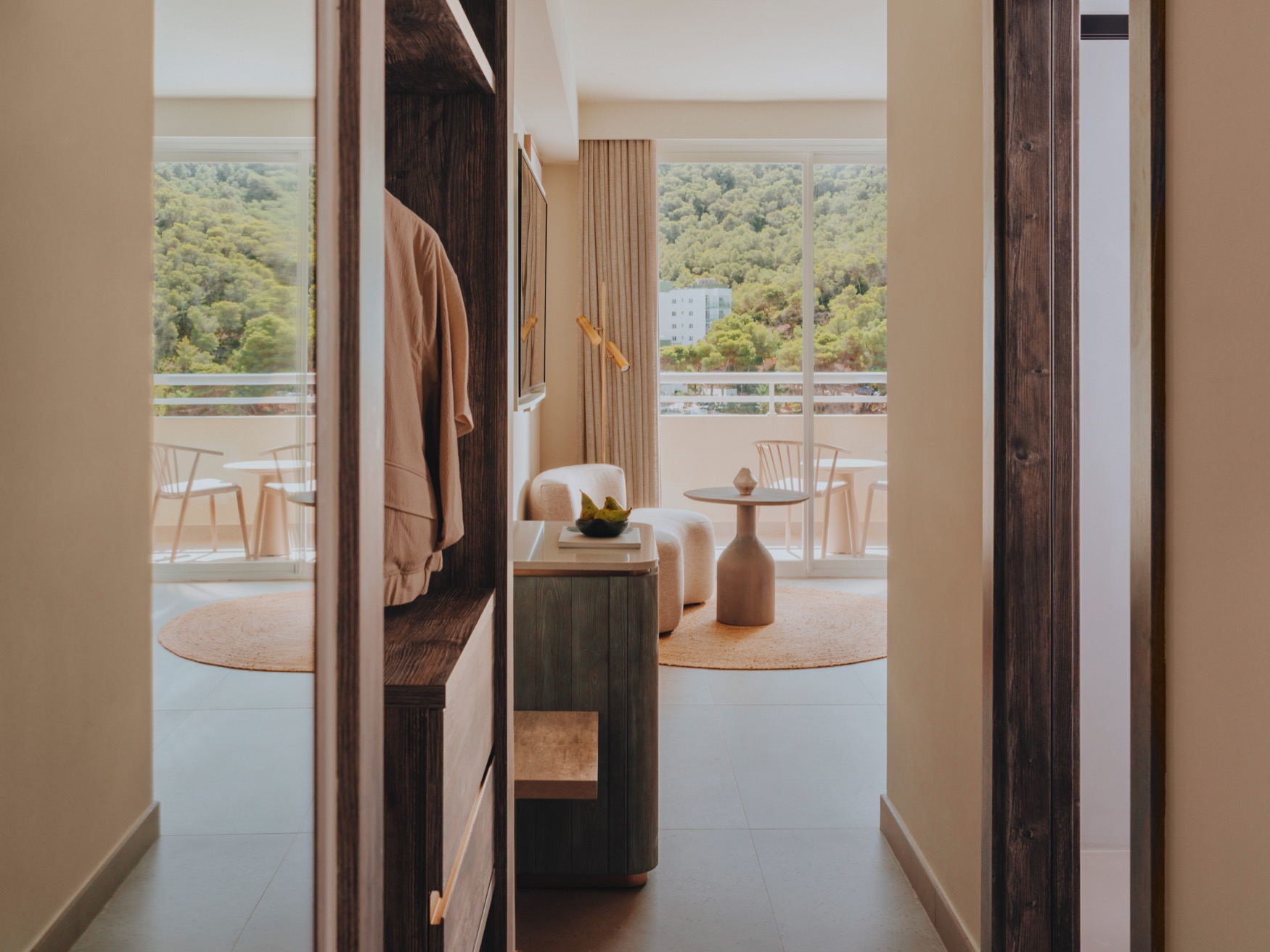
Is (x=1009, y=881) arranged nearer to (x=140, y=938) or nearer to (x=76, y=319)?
(x=140, y=938)

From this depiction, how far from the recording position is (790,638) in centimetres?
451

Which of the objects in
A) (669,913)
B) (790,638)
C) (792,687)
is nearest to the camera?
(669,913)

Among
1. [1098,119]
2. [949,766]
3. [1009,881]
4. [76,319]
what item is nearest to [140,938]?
[76,319]

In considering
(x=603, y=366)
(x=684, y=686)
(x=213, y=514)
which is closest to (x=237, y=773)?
(x=213, y=514)

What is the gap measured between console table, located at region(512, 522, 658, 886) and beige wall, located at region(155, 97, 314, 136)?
1.78 m

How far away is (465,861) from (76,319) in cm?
97

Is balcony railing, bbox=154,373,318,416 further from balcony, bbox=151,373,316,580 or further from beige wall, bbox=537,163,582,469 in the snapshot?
beige wall, bbox=537,163,582,469

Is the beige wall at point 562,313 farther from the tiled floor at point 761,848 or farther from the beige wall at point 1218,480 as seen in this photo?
the beige wall at point 1218,480

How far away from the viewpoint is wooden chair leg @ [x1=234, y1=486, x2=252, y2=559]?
44 cm

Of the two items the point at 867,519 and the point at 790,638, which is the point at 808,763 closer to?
the point at 790,638

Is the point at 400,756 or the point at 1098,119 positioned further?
the point at 1098,119

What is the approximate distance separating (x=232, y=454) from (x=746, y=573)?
433 centimetres

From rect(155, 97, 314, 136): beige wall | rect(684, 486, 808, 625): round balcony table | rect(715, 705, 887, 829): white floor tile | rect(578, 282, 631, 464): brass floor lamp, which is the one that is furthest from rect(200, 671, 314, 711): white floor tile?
rect(578, 282, 631, 464): brass floor lamp

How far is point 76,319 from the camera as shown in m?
0.31
